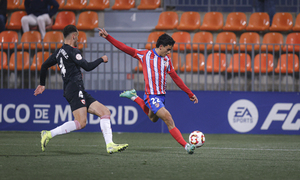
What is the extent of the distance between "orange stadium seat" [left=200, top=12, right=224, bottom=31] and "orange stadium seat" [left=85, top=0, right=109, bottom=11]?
3.29 m

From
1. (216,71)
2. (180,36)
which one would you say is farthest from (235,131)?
(180,36)

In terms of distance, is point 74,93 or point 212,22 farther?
point 212,22

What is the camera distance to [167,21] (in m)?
12.5

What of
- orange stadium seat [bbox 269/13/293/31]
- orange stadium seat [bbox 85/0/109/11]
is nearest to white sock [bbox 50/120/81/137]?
orange stadium seat [bbox 85/0/109/11]

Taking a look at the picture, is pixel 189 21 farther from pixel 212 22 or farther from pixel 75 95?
pixel 75 95

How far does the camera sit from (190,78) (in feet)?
32.3

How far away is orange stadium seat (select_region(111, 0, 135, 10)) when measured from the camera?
1282 centimetres

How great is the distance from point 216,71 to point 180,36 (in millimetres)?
2303

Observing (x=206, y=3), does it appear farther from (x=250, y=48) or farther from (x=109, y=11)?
(x=250, y=48)

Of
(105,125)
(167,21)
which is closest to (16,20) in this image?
(167,21)

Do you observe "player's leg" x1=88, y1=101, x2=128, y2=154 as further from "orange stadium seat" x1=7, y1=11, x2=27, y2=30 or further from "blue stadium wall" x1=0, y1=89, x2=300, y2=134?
"orange stadium seat" x1=7, y1=11, x2=27, y2=30

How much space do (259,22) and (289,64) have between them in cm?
265

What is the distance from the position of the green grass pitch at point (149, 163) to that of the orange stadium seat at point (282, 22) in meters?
6.32

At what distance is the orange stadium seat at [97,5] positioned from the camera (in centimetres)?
1291
